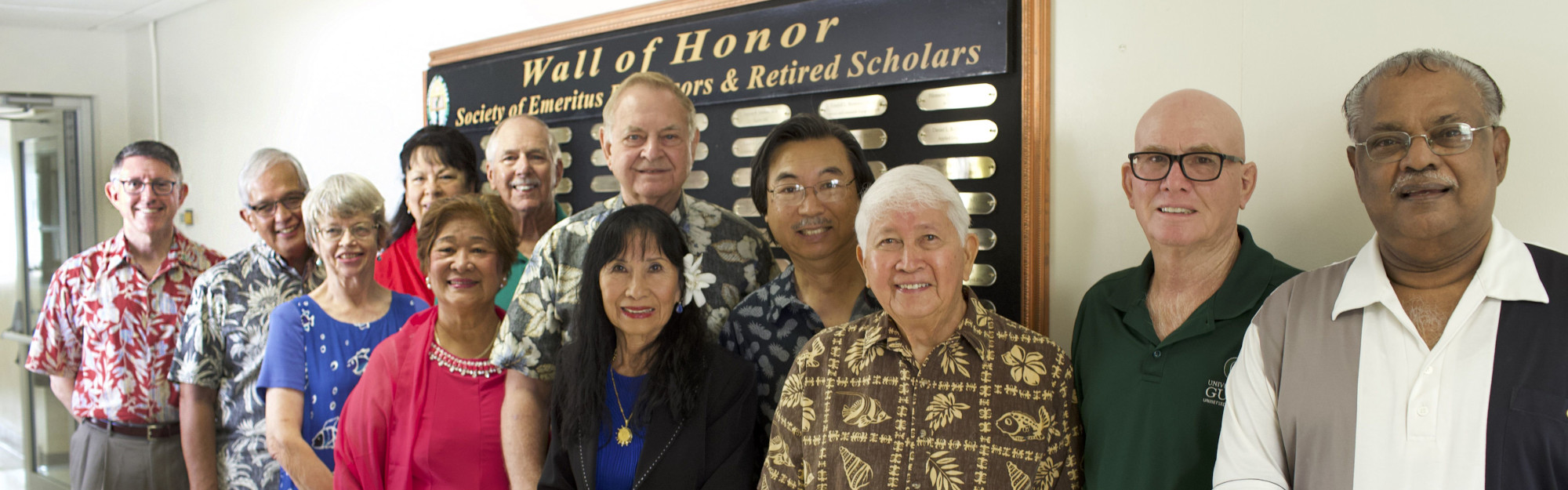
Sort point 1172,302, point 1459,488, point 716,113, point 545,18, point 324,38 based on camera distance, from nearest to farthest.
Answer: point 1459,488 < point 1172,302 < point 716,113 < point 545,18 < point 324,38

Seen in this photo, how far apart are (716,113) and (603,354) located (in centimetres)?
113

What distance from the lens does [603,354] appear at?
6.95 feet

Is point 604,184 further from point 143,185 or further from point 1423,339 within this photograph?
point 1423,339

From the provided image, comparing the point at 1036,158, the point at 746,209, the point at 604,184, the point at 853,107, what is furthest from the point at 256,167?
the point at 1036,158

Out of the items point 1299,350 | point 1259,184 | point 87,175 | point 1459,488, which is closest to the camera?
point 1459,488

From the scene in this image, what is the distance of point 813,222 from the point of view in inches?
85.2

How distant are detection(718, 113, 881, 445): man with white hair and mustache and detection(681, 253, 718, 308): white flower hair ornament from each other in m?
0.14

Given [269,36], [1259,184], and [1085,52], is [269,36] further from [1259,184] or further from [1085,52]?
[1259,184]

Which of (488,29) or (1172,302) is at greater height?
(488,29)

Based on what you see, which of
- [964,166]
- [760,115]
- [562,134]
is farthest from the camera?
[562,134]

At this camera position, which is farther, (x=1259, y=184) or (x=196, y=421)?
(x=196, y=421)

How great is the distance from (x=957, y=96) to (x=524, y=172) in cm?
148

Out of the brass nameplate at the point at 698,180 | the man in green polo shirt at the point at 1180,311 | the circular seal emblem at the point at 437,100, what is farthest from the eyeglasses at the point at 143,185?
the man in green polo shirt at the point at 1180,311

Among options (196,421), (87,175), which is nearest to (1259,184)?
(196,421)
